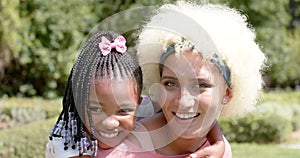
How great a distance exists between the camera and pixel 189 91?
1.97 metres

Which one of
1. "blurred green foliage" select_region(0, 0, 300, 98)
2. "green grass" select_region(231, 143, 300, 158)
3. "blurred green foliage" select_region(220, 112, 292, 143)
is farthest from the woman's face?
"blurred green foliage" select_region(0, 0, 300, 98)

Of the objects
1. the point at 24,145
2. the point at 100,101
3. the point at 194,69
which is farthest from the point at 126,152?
the point at 24,145

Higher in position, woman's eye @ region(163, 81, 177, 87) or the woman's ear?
woman's eye @ region(163, 81, 177, 87)

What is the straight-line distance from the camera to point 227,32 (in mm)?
2023

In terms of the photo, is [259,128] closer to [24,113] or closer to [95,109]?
[24,113]

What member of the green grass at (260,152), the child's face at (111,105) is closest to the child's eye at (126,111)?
the child's face at (111,105)

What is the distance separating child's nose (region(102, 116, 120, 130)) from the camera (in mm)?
1911

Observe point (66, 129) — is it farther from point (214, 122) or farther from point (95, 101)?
point (214, 122)

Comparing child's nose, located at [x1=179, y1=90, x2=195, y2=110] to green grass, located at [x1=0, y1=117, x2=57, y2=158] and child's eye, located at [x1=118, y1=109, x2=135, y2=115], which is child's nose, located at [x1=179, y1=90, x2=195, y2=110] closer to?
child's eye, located at [x1=118, y1=109, x2=135, y2=115]

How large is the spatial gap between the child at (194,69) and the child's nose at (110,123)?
0.19 m

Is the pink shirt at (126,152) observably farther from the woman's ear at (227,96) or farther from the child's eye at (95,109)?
the woman's ear at (227,96)

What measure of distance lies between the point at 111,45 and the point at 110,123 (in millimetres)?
242

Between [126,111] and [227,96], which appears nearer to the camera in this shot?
[126,111]

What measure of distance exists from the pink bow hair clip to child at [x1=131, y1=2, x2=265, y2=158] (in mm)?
135
